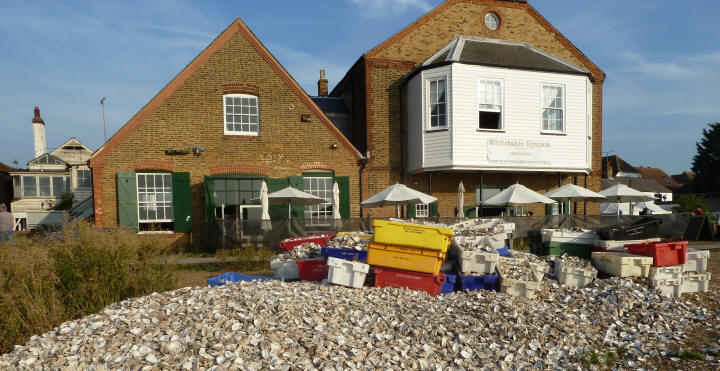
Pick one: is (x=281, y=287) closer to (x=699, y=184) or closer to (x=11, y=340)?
(x=11, y=340)

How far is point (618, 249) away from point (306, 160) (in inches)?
434

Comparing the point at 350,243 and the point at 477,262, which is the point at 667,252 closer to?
the point at 477,262

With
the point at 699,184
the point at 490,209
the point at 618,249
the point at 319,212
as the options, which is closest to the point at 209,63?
the point at 319,212

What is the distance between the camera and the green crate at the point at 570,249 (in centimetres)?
1030

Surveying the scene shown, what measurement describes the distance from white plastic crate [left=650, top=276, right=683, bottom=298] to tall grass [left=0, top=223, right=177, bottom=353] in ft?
30.8

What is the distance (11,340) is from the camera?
5.37 meters

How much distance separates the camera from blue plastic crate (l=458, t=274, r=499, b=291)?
7629 mm

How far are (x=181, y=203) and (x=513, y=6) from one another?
16.6 meters

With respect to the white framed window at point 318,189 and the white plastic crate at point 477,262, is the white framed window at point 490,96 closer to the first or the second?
the white framed window at point 318,189

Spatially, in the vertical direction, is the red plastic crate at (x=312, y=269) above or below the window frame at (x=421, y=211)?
below

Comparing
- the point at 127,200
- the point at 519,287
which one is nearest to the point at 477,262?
the point at 519,287

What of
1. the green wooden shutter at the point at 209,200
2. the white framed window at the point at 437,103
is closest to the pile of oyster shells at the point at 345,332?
the green wooden shutter at the point at 209,200

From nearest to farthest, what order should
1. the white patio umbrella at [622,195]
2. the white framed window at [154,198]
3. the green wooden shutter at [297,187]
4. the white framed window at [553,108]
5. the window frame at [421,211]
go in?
the white framed window at [154,198], the green wooden shutter at [297,187], the white patio umbrella at [622,195], the white framed window at [553,108], the window frame at [421,211]

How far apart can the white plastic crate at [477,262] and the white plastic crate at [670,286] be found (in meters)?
3.52
